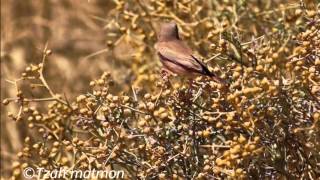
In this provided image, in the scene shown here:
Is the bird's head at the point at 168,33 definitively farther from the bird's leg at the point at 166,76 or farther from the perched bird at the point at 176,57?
the bird's leg at the point at 166,76

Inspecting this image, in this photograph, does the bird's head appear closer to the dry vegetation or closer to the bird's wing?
the bird's wing

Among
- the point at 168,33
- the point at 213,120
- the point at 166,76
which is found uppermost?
the point at 168,33

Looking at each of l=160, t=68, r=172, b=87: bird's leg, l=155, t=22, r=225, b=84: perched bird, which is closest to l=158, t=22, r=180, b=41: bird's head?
l=155, t=22, r=225, b=84: perched bird

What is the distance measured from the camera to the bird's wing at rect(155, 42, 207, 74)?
7.88 ft

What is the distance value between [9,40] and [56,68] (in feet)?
1.13

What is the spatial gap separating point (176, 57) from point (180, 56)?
2 centimetres

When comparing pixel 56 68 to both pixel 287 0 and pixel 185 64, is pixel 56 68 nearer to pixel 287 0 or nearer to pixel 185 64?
pixel 287 0

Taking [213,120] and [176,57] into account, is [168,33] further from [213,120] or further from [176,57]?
[213,120]

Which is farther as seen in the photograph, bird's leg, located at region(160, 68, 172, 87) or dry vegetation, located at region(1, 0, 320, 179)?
bird's leg, located at region(160, 68, 172, 87)

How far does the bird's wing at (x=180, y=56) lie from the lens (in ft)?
7.88

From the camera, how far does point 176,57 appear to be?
8.37 ft

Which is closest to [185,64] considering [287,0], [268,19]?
[268,19]

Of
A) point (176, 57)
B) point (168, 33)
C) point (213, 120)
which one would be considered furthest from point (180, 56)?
point (213, 120)

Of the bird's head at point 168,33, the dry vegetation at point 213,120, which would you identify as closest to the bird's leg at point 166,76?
the dry vegetation at point 213,120
